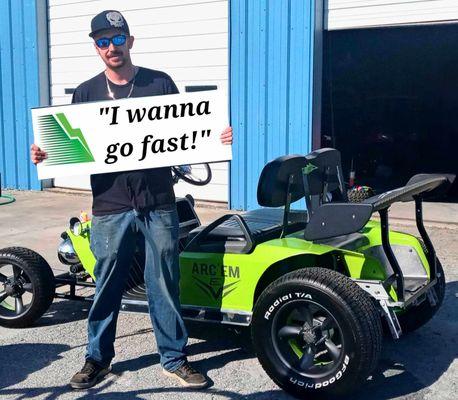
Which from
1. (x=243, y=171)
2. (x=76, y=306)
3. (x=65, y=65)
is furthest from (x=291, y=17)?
(x=76, y=306)

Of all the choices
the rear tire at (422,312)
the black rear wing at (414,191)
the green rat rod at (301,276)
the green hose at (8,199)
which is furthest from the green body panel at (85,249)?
the green hose at (8,199)

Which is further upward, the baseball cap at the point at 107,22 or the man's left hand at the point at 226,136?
the baseball cap at the point at 107,22

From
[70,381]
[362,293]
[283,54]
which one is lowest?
[70,381]

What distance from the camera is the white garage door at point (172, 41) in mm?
10320

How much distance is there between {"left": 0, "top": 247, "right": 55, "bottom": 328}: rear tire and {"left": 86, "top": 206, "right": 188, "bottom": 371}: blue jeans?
98 centimetres

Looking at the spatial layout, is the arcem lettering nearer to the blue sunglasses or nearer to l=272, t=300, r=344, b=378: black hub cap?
l=272, t=300, r=344, b=378: black hub cap

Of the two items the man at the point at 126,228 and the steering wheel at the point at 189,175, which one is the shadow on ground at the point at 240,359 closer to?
the man at the point at 126,228

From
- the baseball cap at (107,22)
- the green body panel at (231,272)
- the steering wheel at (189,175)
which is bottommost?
the green body panel at (231,272)

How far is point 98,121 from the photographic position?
377 cm

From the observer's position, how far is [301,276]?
3.55 m

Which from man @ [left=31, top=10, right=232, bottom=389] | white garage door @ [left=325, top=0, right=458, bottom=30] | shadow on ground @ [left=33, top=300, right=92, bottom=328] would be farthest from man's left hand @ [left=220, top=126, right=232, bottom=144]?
white garage door @ [left=325, top=0, right=458, bottom=30]

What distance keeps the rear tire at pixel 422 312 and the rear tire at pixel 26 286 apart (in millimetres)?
2575

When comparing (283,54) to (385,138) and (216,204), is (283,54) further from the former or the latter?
(385,138)

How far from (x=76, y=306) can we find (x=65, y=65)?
790 cm
